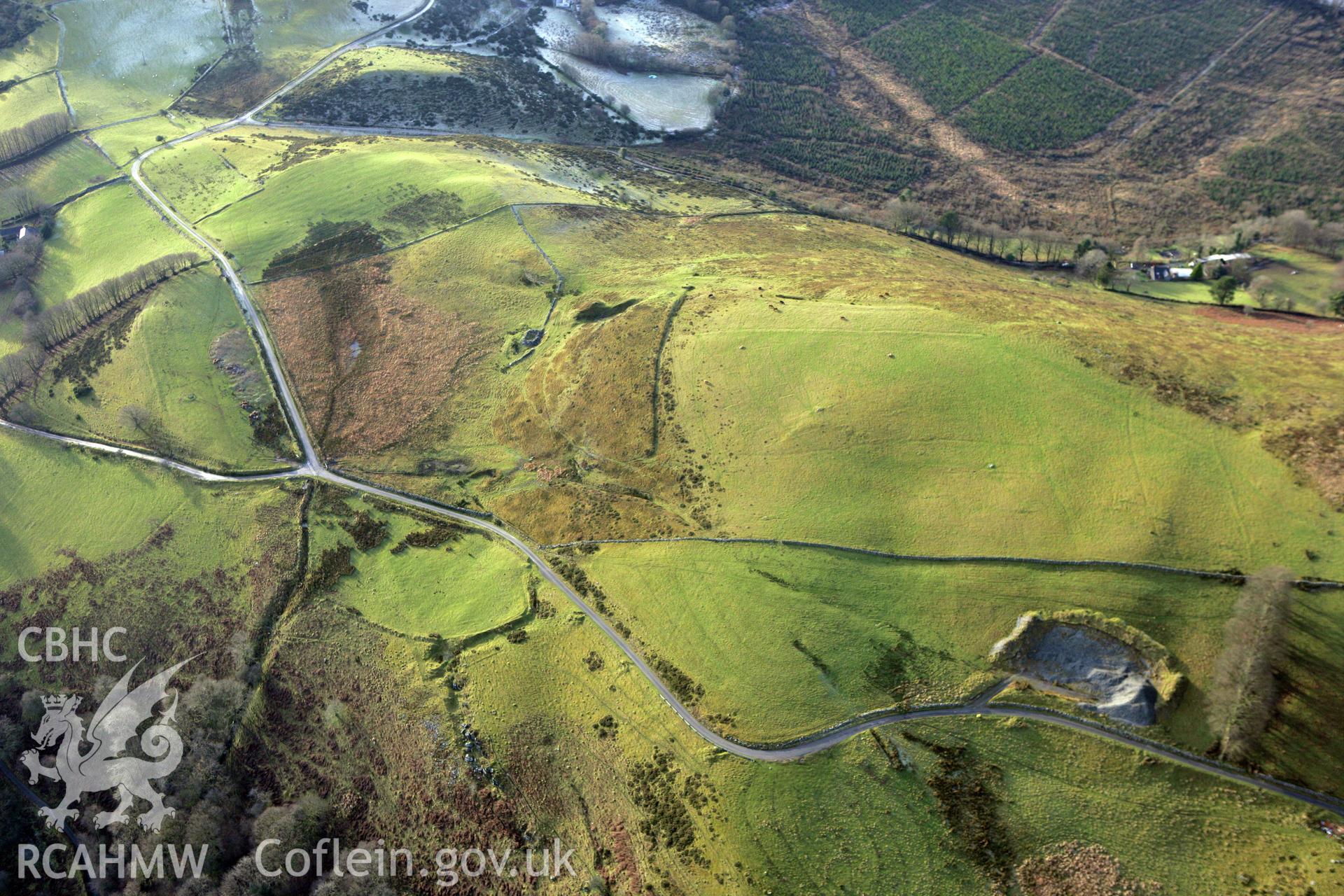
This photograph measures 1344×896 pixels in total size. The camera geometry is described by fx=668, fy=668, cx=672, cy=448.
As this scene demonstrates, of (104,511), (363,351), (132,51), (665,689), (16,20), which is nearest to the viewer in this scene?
(665,689)

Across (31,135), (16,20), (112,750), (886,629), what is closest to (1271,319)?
(886,629)

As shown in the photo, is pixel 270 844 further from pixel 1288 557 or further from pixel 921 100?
pixel 921 100

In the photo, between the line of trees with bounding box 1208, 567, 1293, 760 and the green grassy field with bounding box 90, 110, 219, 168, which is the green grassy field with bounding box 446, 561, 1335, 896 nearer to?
the line of trees with bounding box 1208, 567, 1293, 760

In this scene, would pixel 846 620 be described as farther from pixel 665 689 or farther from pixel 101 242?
pixel 101 242

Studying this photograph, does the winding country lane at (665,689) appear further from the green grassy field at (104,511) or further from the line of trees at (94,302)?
the line of trees at (94,302)

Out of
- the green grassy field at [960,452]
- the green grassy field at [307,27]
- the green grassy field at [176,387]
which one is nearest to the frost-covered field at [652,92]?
the green grassy field at [307,27]

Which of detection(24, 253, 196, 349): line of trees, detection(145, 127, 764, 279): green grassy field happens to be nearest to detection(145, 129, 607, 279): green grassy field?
detection(145, 127, 764, 279): green grassy field

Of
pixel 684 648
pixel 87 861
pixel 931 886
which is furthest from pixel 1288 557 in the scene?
pixel 87 861
